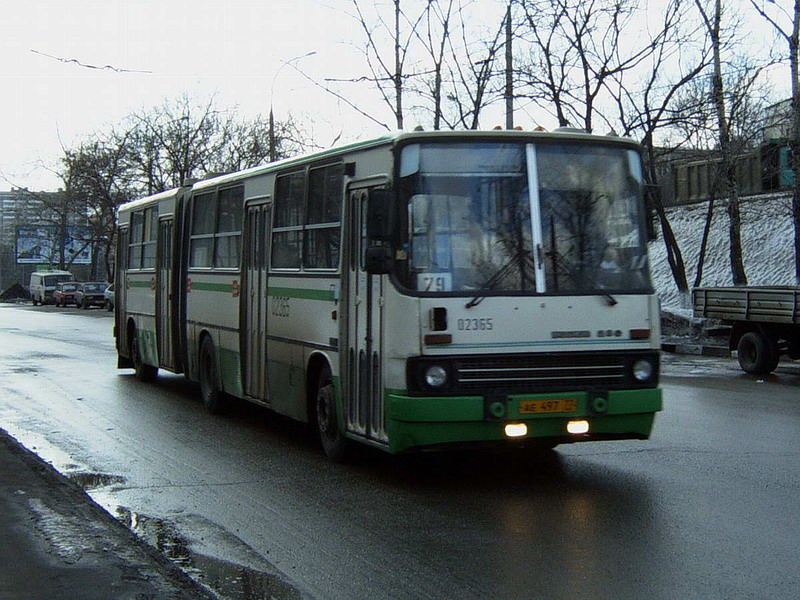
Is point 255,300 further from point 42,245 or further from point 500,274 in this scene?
point 42,245

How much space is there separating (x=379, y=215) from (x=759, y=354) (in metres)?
12.0

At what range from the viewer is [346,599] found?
18.5 feet

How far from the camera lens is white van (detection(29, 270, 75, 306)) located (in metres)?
75.8

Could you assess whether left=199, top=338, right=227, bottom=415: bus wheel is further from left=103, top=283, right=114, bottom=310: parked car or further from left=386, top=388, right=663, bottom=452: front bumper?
left=103, top=283, right=114, bottom=310: parked car

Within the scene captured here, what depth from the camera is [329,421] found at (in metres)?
9.76

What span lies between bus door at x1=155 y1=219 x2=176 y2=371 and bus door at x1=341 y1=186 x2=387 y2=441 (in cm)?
639

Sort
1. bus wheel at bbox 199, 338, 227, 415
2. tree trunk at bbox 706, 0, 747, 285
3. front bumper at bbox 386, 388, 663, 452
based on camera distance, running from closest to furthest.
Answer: front bumper at bbox 386, 388, 663, 452 → bus wheel at bbox 199, 338, 227, 415 → tree trunk at bbox 706, 0, 747, 285

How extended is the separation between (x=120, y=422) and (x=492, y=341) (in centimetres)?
585

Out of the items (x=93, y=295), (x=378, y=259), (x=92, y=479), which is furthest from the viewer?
(x=93, y=295)

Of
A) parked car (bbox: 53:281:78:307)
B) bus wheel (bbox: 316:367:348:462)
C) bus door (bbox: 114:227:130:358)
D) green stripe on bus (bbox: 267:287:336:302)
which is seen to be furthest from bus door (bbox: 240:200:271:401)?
parked car (bbox: 53:281:78:307)

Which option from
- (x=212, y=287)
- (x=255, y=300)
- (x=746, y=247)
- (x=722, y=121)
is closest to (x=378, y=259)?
(x=255, y=300)

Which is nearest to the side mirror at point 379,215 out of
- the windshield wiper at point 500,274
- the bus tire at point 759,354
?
the windshield wiper at point 500,274

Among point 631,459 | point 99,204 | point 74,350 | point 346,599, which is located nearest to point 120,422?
point 631,459

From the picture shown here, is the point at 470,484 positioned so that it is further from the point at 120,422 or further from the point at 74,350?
the point at 74,350
